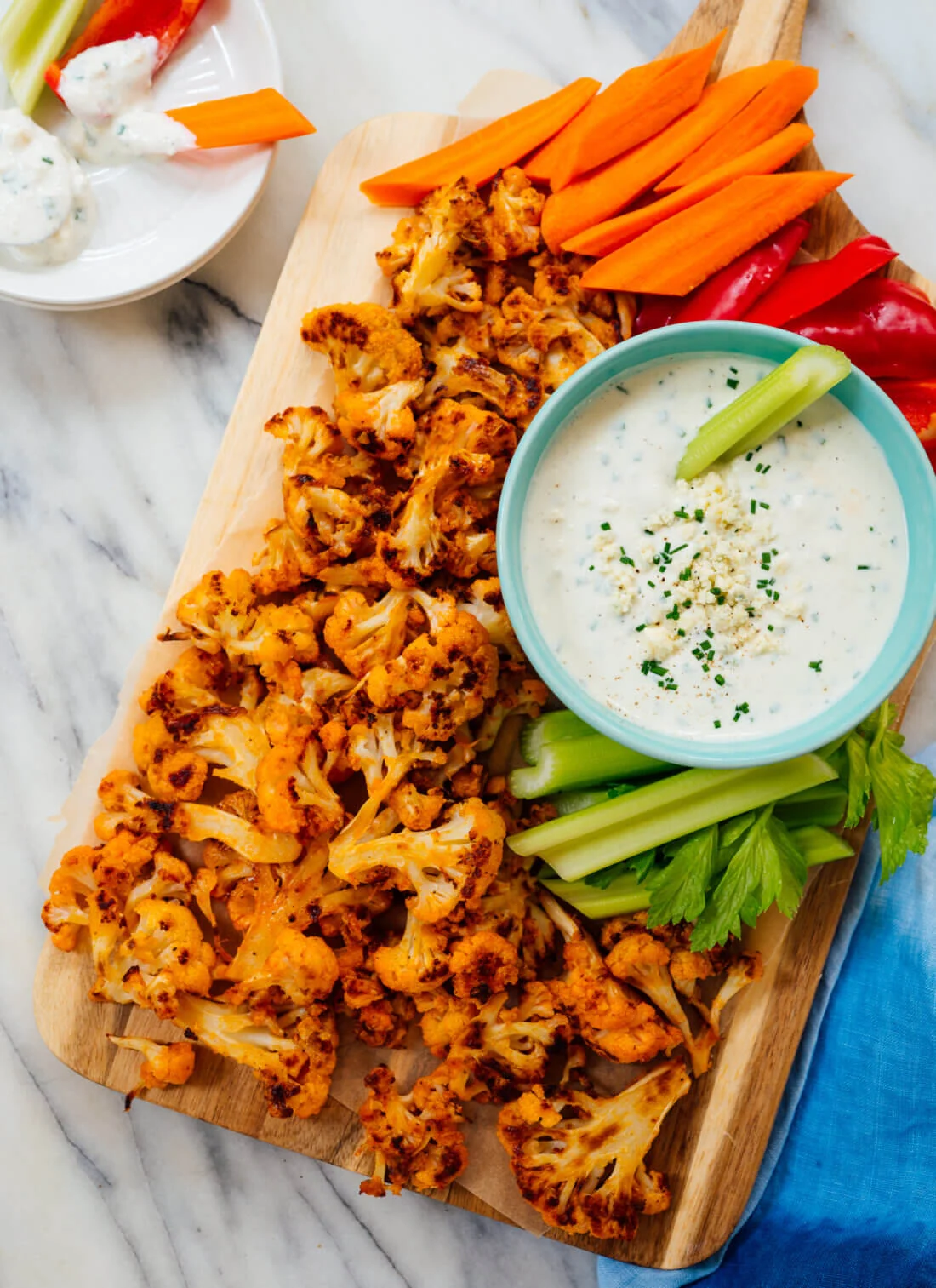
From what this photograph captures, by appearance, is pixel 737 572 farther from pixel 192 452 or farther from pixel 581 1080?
pixel 192 452

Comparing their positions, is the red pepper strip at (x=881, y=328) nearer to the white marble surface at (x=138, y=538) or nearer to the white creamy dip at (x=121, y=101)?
the white marble surface at (x=138, y=538)

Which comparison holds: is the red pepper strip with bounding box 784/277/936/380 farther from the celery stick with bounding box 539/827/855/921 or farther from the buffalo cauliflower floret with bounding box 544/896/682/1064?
the buffalo cauliflower floret with bounding box 544/896/682/1064

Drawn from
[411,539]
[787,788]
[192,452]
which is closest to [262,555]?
[411,539]

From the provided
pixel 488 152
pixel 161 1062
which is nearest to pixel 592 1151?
pixel 161 1062

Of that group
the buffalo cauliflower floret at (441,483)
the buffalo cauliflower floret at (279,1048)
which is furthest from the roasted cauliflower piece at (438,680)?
the buffalo cauliflower floret at (279,1048)

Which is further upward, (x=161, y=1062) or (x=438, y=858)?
(x=438, y=858)

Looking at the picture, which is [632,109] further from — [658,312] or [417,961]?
[417,961]

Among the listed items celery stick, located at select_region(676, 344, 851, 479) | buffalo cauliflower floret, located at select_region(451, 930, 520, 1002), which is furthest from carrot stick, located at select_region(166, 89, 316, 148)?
buffalo cauliflower floret, located at select_region(451, 930, 520, 1002)
